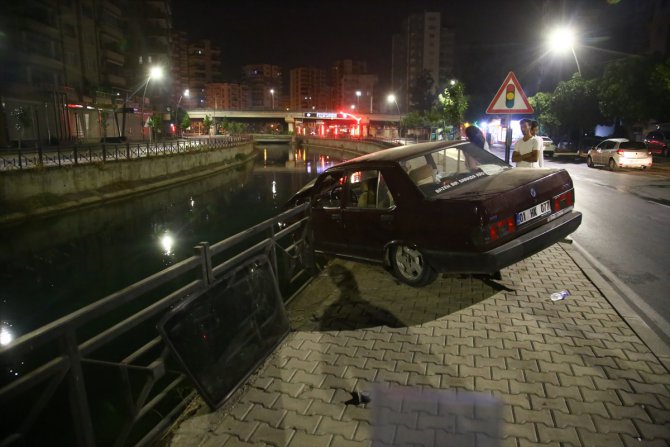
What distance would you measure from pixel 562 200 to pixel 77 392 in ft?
17.5

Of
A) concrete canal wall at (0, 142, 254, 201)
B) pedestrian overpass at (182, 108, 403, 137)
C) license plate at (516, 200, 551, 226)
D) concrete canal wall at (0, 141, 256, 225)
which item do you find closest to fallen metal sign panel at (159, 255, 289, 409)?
license plate at (516, 200, 551, 226)

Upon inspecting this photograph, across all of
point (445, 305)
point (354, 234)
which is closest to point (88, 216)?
point (354, 234)

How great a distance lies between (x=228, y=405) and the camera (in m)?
3.71

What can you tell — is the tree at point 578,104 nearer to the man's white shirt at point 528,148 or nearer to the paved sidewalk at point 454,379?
the man's white shirt at point 528,148

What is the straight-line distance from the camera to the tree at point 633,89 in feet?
102

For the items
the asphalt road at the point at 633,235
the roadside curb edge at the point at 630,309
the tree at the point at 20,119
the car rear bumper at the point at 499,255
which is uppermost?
the tree at the point at 20,119

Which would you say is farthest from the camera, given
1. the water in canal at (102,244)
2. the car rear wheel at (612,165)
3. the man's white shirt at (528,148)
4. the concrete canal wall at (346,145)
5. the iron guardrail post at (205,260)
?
the concrete canal wall at (346,145)

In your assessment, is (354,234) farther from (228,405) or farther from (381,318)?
(228,405)

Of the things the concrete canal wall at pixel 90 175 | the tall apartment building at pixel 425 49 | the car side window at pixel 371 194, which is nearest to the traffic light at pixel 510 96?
the car side window at pixel 371 194

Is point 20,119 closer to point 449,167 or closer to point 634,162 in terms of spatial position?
point 449,167

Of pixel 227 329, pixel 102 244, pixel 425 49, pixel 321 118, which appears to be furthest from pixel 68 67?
pixel 425 49

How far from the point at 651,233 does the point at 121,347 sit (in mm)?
9514

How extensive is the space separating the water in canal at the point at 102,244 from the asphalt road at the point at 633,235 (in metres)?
9.48

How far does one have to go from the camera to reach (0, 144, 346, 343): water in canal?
1059 centimetres
